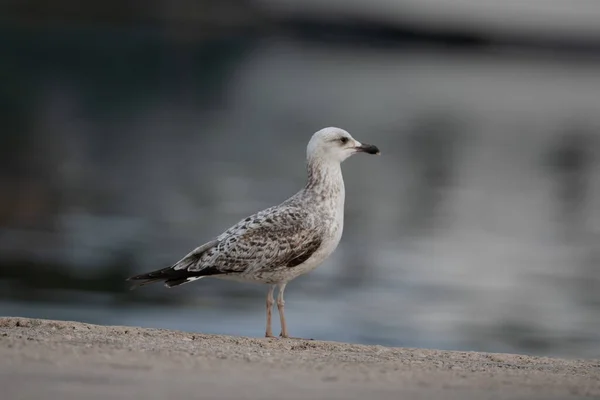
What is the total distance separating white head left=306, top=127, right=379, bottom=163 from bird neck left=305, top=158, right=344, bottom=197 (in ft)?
0.17

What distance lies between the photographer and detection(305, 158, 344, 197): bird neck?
33.2ft

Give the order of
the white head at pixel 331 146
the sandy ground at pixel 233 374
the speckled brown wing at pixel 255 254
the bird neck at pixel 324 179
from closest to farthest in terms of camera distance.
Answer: the sandy ground at pixel 233 374 < the speckled brown wing at pixel 255 254 < the bird neck at pixel 324 179 < the white head at pixel 331 146

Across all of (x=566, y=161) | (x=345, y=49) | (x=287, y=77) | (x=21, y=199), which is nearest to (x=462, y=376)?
(x=21, y=199)

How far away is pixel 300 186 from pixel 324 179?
1432 centimetres

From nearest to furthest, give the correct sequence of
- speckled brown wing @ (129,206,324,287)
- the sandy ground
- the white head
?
the sandy ground < speckled brown wing @ (129,206,324,287) < the white head

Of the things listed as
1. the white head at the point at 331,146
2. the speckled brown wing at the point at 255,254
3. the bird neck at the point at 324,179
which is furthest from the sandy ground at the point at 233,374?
the white head at the point at 331,146

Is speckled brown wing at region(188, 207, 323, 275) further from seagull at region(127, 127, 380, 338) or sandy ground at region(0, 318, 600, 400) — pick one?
sandy ground at region(0, 318, 600, 400)

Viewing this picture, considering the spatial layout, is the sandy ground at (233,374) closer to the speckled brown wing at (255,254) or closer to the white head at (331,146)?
the speckled brown wing at (255,254)

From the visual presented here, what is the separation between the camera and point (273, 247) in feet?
31.9

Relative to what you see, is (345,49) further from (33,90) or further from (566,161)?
(566,161)

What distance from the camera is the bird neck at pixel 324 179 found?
10128mm

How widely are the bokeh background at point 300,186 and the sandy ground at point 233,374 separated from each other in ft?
15.0

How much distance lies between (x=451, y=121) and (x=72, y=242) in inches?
1226

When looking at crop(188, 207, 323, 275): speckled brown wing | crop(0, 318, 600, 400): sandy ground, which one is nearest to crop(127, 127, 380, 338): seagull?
crop(188, 207, 323, 275): speckled brown wing
